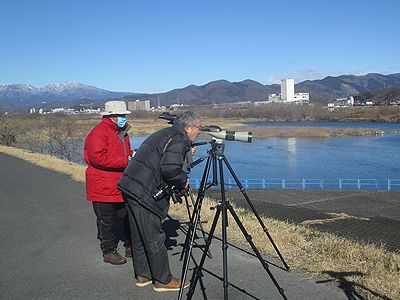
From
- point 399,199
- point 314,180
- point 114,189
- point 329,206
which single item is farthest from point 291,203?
point 114,189

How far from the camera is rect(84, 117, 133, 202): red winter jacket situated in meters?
4.30

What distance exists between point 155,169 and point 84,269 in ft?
4.76

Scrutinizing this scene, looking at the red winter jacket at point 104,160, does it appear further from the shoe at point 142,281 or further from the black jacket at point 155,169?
the shoe at point 142,281

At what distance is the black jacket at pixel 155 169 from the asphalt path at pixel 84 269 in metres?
0.81

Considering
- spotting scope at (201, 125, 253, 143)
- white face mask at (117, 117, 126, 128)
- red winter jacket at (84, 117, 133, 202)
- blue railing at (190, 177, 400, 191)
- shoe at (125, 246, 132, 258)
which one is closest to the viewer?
spotting scope at (201, 125, 253, 143)

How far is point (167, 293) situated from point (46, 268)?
1458mm

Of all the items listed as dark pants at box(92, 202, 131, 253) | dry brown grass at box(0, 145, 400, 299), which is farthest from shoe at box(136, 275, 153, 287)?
→ dry brown grass at box(0, 145, 400, 299)

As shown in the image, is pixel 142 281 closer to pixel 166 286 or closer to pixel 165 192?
pixel 166 286

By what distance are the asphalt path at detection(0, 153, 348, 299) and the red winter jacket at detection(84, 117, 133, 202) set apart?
0.75 meters

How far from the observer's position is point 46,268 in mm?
4484

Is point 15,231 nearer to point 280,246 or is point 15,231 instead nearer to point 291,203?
point 280,246

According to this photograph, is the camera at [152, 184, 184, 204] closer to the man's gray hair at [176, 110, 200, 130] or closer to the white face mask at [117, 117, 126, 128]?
the man's gray hair at [176, 110, 200, 130]

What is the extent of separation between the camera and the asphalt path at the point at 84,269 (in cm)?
371

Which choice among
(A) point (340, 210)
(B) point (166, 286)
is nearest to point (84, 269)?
(B) point (166, 286)
